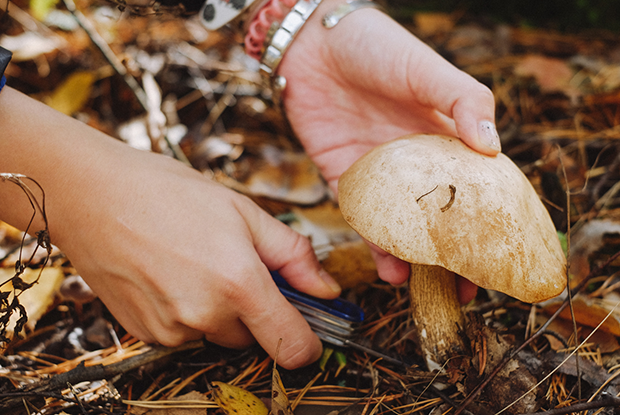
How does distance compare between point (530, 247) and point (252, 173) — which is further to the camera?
point (252, 173)

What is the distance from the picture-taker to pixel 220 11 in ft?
5.70

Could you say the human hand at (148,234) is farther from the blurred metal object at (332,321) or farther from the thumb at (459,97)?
the thumb at (459,97)

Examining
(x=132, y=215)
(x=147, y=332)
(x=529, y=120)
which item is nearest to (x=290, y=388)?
(x=147, y=332)

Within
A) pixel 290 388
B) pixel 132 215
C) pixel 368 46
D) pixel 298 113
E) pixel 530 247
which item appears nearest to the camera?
pixel 530 247

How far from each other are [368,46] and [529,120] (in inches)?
55.2

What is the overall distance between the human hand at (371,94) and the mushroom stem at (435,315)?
12 centimetres

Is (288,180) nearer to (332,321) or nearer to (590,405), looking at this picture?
(332,321)

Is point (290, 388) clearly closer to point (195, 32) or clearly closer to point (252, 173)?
point (252, 173)

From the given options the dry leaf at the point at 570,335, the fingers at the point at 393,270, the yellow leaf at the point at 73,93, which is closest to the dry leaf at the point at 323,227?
the fingers at the point at 393,270

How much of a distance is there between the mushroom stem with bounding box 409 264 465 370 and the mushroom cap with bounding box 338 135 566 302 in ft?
0.93

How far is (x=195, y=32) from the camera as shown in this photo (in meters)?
3.27

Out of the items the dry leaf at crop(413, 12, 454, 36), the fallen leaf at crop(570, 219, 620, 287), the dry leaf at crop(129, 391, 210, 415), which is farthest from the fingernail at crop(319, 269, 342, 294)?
the dry leaf at crop(413, 12, 454, 36)

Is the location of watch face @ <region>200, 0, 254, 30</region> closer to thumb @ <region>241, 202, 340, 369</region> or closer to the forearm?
the forearm

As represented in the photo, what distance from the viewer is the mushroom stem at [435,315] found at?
1.27 metres
